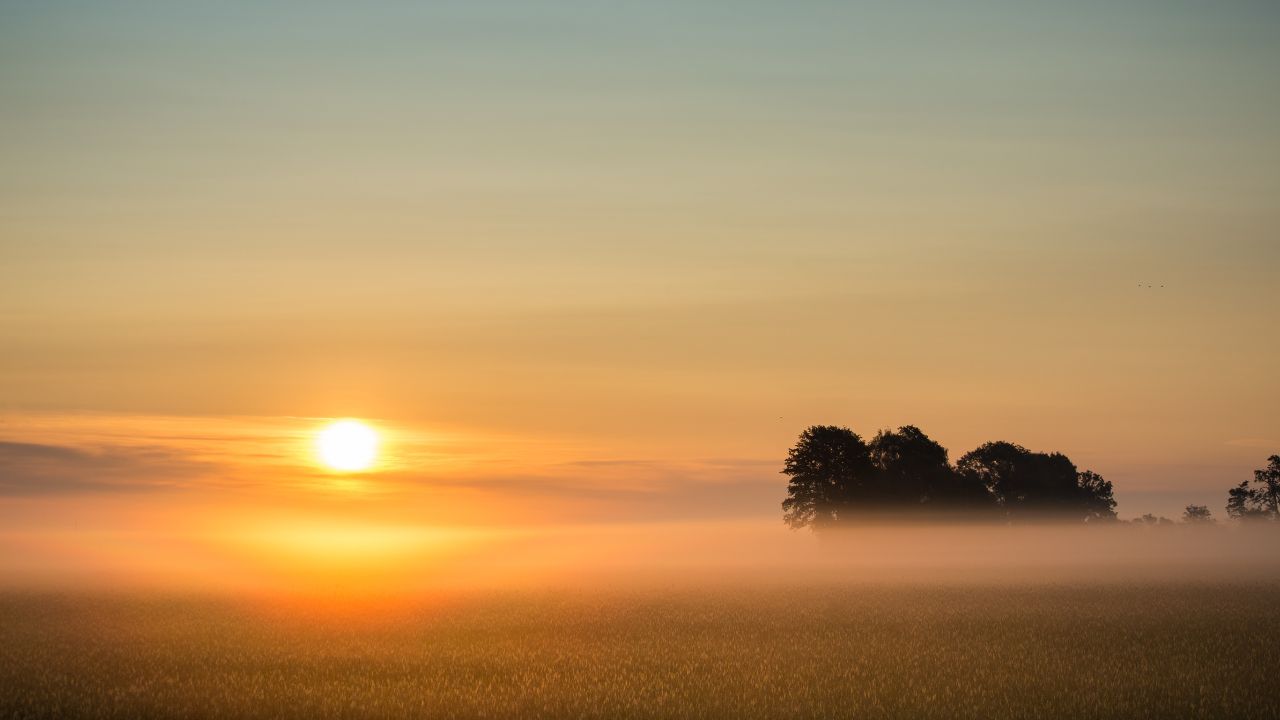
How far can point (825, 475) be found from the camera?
91375 millimetres

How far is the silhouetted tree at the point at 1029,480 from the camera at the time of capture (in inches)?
4368

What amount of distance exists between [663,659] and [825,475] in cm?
6206

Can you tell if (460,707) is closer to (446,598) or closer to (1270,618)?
(1270,618)

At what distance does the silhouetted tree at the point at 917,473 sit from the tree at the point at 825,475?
3.00 m

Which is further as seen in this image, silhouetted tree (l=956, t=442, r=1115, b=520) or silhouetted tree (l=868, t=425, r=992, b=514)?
silhouetted tree (l=956, t=442, r=1115, b=520)

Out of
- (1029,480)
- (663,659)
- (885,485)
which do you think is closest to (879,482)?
(885,485)

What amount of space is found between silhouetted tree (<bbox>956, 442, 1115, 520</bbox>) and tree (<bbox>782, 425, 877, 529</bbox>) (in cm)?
2180

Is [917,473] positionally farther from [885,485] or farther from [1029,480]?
[1029,480]

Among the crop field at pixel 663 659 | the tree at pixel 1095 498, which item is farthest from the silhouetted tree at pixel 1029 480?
the crop field at pixel 663 659

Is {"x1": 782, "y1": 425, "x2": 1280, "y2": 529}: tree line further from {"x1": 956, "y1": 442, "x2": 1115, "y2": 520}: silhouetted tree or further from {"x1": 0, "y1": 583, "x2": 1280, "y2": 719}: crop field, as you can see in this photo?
{"x1": 0, "y1": 583, "x2": 1280, "y2": 719}: crop field

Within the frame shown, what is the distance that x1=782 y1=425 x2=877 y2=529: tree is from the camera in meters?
91.1

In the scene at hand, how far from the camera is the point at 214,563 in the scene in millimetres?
124000

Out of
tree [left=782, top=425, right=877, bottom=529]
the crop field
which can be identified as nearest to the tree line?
tree [left=782, top=425, right=877, bottom=529]

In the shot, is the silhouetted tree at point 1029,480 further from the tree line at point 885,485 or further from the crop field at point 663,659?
the crop field at point 663,659
